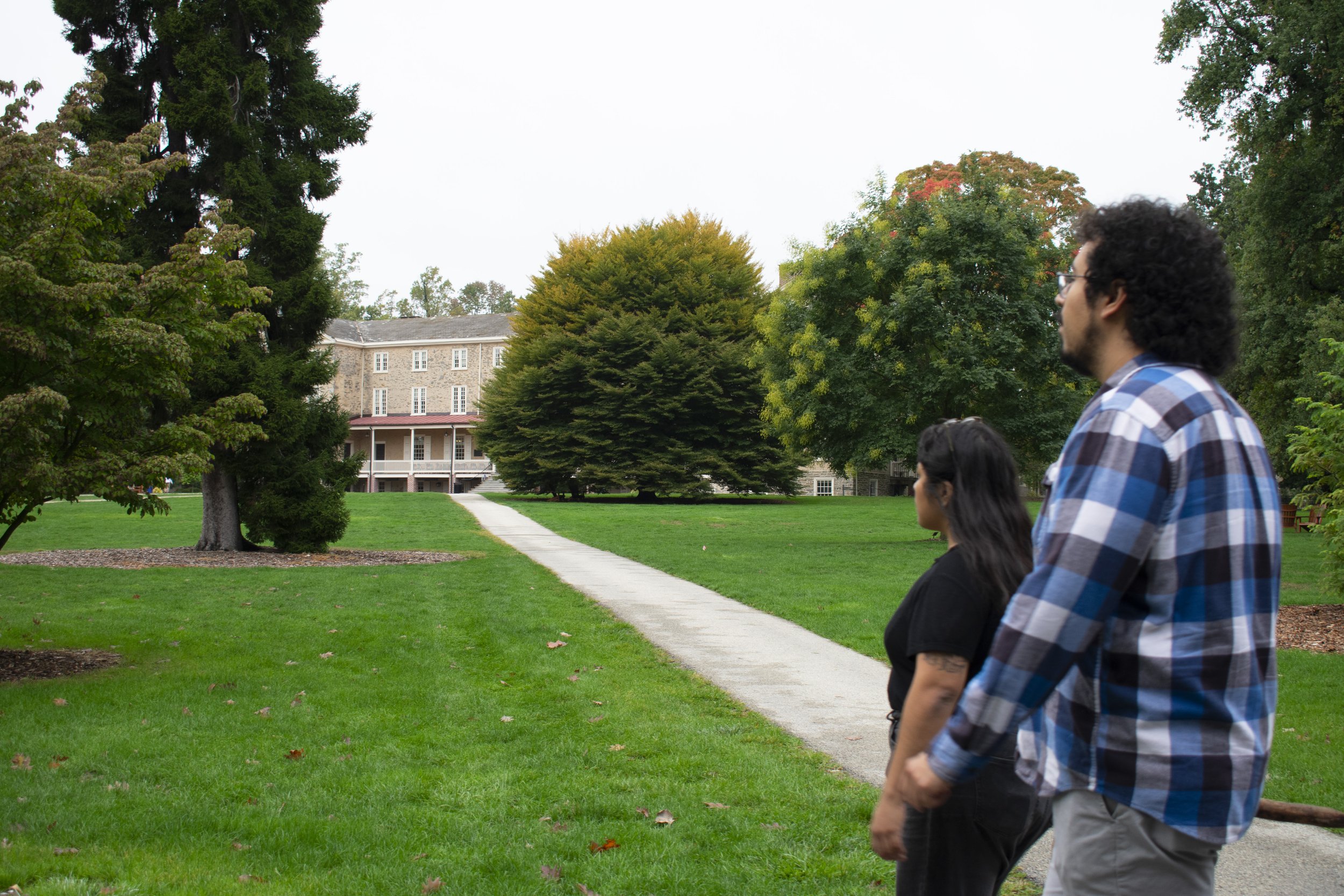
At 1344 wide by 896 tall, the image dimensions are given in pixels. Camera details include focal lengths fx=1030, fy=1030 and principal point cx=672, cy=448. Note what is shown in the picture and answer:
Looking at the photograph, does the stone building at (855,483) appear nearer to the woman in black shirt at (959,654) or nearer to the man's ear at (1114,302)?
the woman in black shirt at (959,654)

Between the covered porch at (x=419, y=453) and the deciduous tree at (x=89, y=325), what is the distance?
155 ft

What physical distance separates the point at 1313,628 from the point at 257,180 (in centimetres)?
1657

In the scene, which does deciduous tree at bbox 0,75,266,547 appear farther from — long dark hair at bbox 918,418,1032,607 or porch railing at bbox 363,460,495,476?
porch railing at bbox 363,460,495,476

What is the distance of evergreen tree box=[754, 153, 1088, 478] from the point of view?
1995cm

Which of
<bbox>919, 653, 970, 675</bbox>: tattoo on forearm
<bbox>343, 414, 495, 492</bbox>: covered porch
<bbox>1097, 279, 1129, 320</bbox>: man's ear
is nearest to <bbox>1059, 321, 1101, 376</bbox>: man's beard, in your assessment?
<bbox>1097, 279, 1129, 320</bbox>: man's ear

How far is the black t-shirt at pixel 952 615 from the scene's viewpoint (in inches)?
90.2

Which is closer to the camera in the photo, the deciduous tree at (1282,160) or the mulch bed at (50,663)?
the mulch bed at (50,663)

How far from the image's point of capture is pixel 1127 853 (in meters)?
1.87

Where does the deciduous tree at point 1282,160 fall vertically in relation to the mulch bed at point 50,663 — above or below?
above

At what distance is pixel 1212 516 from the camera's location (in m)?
1.75

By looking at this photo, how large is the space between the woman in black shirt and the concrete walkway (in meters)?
2.13

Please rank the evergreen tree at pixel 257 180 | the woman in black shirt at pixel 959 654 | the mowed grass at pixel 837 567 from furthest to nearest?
the evergreen tree at pixel 257 180 < the mowed grass at pixel 837 567 < the woman in black shirt at pixel 959 654

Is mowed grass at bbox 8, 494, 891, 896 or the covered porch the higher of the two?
the covered porch

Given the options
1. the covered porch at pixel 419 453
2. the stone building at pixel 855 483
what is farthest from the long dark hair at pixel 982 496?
the covered porch at pixel 419 453
